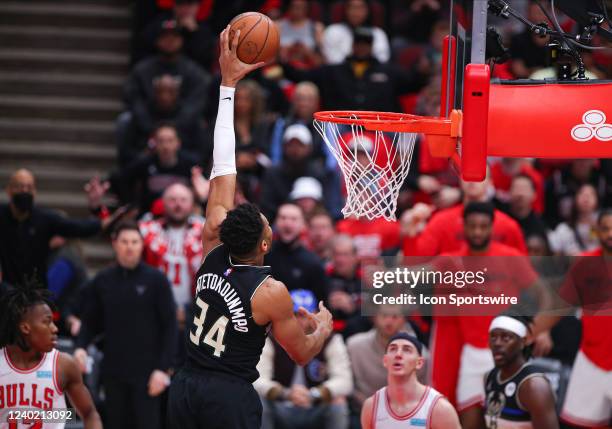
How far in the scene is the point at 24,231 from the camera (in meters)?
8.90

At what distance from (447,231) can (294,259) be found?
1.29m

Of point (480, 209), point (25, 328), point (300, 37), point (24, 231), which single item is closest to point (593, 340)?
point (480, 209)

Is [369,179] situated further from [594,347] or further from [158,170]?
[158,170]

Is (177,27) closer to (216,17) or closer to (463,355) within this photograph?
(216,17)

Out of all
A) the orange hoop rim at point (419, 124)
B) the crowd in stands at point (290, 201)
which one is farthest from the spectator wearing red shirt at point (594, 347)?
the orange hoop rim at point (419, 124)

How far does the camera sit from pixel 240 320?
5.81m

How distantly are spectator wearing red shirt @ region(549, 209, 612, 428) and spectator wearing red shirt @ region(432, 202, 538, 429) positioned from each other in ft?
1.46

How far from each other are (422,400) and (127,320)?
287 centimetres

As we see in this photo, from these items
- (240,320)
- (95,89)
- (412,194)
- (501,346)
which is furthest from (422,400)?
(95,89)

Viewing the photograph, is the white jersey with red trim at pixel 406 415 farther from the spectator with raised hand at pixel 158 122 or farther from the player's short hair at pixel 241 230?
the spectator with raised hand at pixel 158 122

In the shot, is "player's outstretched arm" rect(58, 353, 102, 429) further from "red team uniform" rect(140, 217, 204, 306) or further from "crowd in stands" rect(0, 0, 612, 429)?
"red team uniform" rect(140, 217, 204, 306)

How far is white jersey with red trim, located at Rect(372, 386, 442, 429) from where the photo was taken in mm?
6453

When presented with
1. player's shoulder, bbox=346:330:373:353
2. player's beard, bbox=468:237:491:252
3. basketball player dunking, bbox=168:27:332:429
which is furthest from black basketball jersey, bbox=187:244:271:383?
player's beard, bbox=468:237:491:252

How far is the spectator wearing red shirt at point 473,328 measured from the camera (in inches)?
322
